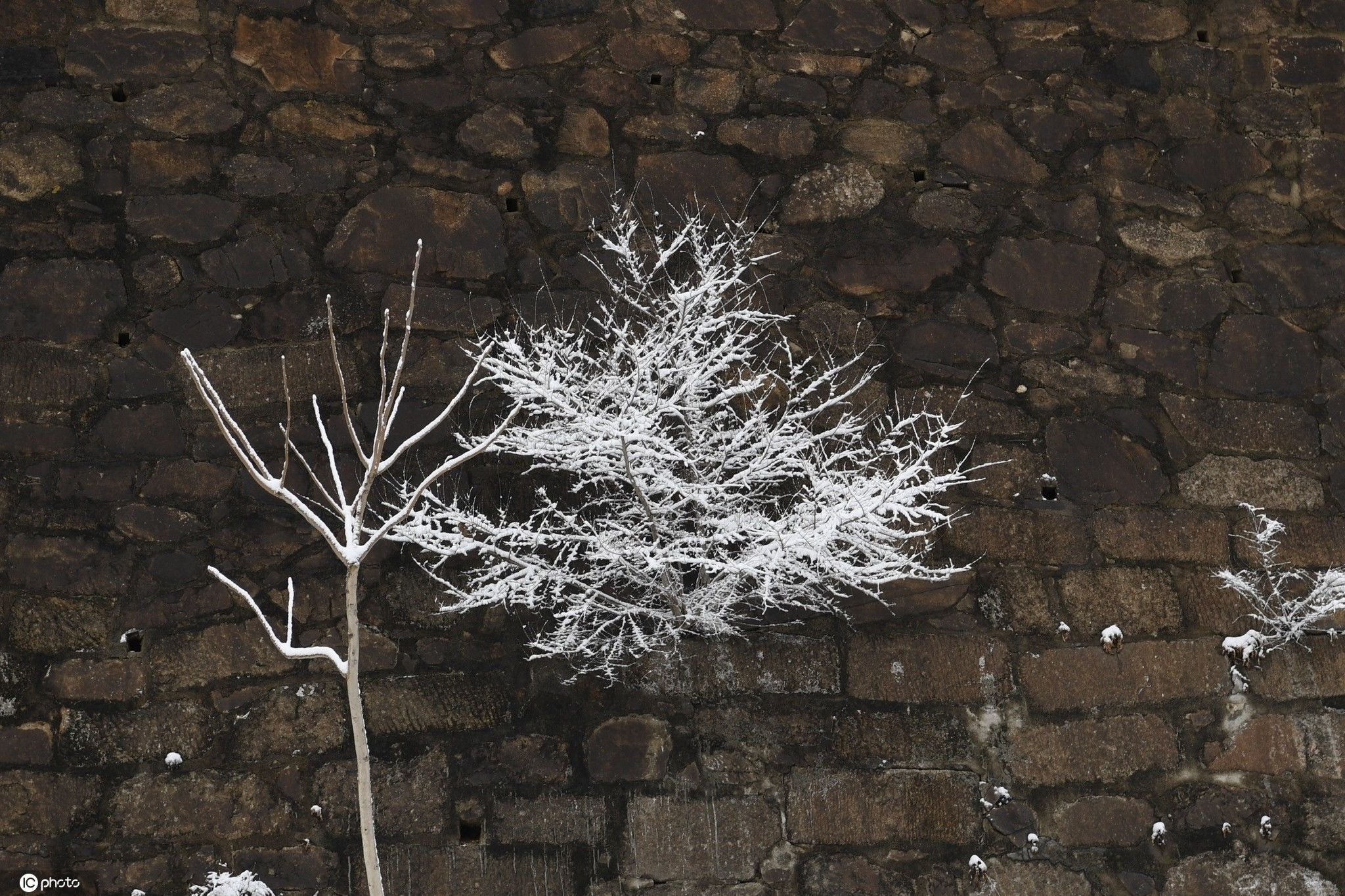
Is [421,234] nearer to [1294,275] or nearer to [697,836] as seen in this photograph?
[697,836]

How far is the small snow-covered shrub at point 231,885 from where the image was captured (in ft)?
10.0

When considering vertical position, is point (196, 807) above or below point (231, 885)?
above

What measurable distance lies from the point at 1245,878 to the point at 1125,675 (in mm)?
607

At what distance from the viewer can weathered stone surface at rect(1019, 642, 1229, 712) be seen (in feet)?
11.0

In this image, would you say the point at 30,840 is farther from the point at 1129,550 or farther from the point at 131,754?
the point at 1129,550

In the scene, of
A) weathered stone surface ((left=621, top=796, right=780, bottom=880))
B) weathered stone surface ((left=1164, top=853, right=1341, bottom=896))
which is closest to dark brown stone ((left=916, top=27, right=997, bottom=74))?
weathered stone surface ((left=621, top=796, right=780, bottom=880))

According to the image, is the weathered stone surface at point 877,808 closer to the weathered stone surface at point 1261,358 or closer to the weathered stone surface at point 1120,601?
the weathered stone surface at point 1120,601

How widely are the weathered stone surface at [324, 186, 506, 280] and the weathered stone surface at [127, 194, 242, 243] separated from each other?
313 mm

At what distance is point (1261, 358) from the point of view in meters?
3.64

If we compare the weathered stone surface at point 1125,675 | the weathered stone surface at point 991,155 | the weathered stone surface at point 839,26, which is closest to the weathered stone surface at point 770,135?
the weathered stone surface at point 839,26

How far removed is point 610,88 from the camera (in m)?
3.60

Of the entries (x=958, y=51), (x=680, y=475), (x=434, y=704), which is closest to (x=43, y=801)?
(x=434, y=704)

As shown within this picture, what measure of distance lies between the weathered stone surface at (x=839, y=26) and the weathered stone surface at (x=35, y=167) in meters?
2.10

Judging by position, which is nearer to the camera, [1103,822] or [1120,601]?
[1103,822]
